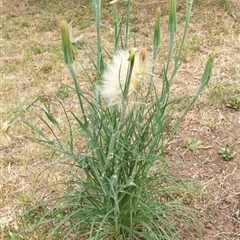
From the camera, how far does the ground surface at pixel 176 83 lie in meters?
2.31

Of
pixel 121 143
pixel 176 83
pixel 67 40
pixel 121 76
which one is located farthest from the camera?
pixel 176 83

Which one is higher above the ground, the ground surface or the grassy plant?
the grassy plant

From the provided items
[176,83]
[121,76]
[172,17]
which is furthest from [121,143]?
[176,83]

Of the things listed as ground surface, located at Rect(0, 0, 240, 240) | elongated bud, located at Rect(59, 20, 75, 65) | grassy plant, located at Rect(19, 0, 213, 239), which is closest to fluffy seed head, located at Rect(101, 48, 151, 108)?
grassy plant, located at Rect(19, 0, 213, 239)

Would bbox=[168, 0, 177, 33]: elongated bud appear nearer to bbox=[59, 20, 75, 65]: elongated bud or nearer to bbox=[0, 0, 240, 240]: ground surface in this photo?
bbox=[59, 20, 75, 65]: elongated bud

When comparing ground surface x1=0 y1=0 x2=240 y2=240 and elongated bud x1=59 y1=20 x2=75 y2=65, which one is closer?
elongated bud x1=59 y1=20 x2=75 y2=65

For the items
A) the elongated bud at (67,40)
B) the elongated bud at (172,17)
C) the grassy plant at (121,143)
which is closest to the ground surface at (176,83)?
the grassy plant at (121,143)

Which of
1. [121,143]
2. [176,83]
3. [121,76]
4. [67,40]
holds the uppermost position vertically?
[67,40]

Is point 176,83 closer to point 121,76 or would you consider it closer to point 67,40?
point 121,76

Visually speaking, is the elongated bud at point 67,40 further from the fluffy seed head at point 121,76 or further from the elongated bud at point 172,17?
the elongated bud at point 172,17

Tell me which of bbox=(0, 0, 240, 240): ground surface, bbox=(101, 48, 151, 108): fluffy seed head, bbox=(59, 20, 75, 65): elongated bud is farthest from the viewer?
bbox=(0, 0, 240, 240): ground surface

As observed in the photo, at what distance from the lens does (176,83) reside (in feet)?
11.2

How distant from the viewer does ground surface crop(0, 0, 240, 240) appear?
2.31 metres

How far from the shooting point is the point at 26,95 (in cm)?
342
